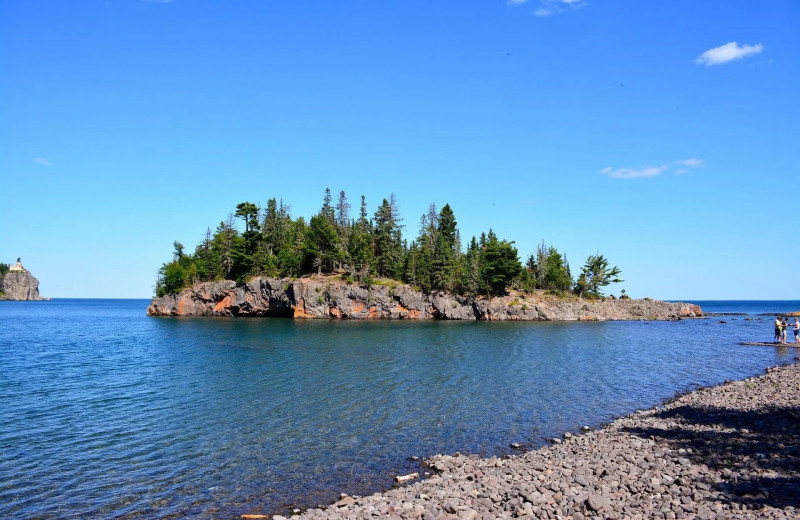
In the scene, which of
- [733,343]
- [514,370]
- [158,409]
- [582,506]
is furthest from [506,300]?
[582,506]

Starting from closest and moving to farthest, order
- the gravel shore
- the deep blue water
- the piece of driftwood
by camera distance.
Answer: the gravel shore → the deep blue water → the piece of driftwood

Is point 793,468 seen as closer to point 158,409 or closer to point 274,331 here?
point 158,409

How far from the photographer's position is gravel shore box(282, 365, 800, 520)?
38.4ft

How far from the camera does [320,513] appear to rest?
13336 millimetres

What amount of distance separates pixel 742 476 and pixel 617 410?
13422mm

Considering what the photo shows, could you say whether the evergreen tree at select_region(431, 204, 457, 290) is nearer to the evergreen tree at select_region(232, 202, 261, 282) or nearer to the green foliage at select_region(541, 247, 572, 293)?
the green foliage at select_region(541, 247, 572, 293)

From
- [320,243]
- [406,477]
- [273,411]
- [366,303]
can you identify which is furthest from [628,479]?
[320,243]

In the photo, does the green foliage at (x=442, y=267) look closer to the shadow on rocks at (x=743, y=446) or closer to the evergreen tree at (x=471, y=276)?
the evergreen tree at (x=471, y=276)

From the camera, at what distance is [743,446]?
1641 cm

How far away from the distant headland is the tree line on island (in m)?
0.26

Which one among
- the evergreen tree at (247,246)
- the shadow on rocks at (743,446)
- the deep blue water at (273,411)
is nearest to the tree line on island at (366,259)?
the evergreen tree at (247,246)

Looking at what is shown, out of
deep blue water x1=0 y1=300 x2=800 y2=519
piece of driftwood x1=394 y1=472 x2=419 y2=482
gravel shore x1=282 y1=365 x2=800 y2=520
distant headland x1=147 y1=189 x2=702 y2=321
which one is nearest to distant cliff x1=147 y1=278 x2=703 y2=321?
distant headland x1=147 y1=189 x2=702 y2=321

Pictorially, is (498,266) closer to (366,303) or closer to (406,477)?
(366,303)

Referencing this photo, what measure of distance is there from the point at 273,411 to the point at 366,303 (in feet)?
269
